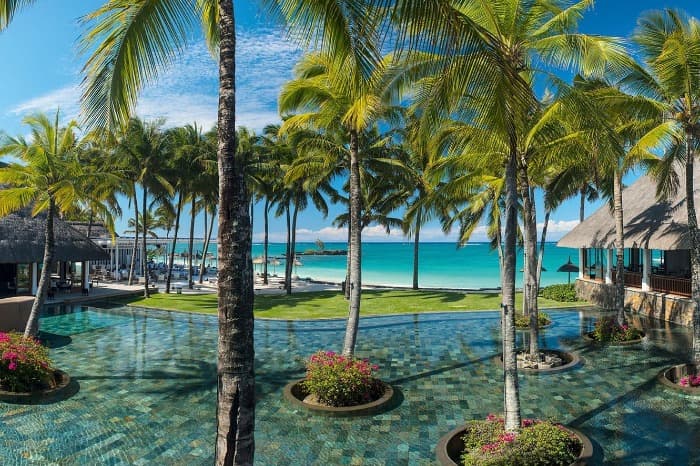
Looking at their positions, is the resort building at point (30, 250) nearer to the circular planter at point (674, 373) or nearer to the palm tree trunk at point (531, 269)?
the palm tree trunk at point (531, 269)

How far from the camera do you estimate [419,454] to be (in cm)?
718

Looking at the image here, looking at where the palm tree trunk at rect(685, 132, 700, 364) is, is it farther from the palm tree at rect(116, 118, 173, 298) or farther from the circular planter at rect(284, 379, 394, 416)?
the palm tree at rect(116, 118, 173, 298)

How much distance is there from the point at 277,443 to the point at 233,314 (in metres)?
4.18

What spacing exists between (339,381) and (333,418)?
68cm

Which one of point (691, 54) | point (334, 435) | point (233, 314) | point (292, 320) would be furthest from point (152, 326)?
point (691, 54)

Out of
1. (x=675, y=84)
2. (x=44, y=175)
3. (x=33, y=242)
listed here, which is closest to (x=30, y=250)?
(x=33, y=242)

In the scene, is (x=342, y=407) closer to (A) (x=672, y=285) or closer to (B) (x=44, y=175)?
(B) (x=44, y=175)

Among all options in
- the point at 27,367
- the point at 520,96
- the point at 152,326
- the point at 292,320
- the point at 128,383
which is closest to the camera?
the point at 520,96

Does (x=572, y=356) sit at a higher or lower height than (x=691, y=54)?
lower

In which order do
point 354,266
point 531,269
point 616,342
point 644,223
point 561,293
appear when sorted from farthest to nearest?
point 561,293, point 644,223, point 616,342, point 531,269, point 354,266

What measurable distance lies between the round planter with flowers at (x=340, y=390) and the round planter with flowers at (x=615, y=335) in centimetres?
848

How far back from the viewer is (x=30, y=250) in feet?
70.1

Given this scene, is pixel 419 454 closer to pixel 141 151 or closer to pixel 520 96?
pixel 520 96

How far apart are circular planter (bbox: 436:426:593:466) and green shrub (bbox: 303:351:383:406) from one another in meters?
2.16
